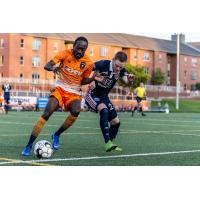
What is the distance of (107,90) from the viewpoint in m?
9.61

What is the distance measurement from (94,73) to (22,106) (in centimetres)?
2890

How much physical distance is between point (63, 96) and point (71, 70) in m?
0.47

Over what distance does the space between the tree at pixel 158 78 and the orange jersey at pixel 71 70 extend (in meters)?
81.6

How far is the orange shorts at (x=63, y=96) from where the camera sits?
8711 millimetres

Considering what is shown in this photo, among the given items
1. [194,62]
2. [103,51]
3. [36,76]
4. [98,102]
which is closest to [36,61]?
[36,76]

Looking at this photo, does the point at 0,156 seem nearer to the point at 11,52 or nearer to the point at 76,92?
the point at 76,92

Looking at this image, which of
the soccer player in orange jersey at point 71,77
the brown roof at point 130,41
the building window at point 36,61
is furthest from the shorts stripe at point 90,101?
the building window at point 36,61

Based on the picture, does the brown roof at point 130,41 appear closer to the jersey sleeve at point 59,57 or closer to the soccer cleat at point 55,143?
the soccer cleat at point 55,143

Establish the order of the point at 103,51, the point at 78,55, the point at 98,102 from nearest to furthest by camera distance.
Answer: the point at 78,55, the point at 98,102, the point at 103,51

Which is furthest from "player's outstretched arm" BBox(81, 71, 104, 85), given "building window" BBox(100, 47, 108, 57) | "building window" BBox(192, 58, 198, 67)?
"building window" BBox(192, 58, 198, 67)

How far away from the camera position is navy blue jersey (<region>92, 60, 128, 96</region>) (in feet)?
30.5

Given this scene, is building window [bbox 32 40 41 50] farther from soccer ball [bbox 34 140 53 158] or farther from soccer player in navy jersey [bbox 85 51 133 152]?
soccer ball [bbox 34 140 53 158]

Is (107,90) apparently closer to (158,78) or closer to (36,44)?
(36,44)

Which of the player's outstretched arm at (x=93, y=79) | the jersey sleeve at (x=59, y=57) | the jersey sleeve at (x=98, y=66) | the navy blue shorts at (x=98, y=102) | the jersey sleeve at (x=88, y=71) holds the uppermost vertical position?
the jersey sleeve at (x=59, y=57)
